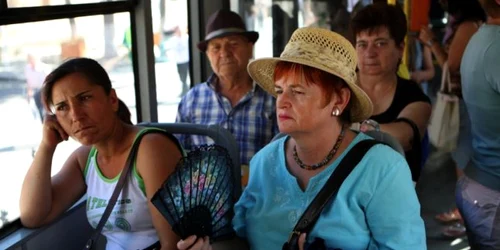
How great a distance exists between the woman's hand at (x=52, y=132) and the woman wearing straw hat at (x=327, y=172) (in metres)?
0.73

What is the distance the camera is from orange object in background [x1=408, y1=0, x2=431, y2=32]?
188 inches

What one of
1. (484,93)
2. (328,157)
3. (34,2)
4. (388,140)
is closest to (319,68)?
(328,157)

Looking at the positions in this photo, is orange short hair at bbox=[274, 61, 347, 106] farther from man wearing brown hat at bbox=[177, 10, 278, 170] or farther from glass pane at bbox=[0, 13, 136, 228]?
man wearing brown hat at bbox=[177, 10, 278, 170]

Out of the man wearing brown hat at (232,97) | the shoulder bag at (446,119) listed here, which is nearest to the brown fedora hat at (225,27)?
the man wearing brown hat at (232,97)

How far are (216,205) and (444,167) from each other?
167 inches

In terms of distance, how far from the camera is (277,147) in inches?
73.6

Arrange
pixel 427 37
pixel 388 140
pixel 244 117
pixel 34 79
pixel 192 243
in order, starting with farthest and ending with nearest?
pixel 427 37 → pixel 244 117 → pixel 34 79 → pixel 388 140 → pixel 192 243

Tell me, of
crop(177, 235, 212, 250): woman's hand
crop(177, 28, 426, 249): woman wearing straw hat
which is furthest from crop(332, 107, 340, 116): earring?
crop(177, 235, 212, 250): woman's hand

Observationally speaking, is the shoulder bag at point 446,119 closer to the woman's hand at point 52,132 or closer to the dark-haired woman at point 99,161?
the dark-haired woman at point 99,161

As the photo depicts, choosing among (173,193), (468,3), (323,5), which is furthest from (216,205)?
(323,5)

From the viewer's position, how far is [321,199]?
162 cm

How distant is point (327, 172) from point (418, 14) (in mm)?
3475

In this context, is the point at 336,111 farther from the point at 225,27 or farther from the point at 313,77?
the point at 225,27

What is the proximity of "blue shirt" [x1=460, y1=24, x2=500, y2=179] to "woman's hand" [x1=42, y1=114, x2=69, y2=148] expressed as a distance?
1.50 meters
